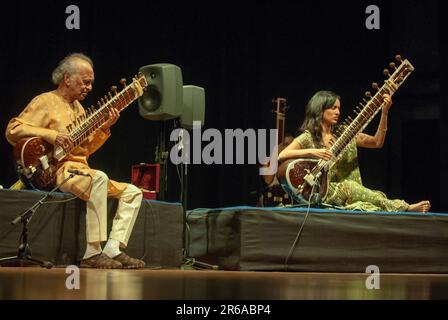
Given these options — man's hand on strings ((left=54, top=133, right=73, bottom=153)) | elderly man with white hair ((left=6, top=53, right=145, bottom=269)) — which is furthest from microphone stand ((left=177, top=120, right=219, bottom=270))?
man's hand on strings ((left=54, top=133, right=73, bottom=153))

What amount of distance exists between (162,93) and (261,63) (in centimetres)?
198

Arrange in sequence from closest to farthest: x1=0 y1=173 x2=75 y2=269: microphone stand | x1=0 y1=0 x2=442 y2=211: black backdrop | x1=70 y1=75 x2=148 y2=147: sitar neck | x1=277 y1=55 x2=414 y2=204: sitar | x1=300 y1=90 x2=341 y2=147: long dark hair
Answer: x1=0 y1=173 x2=75 y2=269: microphone stand → x1=70 y1=75 x2=148 y2=147: sitar neck → x1=277 y1=55 x2=414 y2=204: sitar → x1=300 y1=90 x2=341 y2=147: long dark hair → x1=0 y1=0 x2=442 y2=211: black backdrop

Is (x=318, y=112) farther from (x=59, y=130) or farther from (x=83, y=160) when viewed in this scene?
(x=59, y=130)

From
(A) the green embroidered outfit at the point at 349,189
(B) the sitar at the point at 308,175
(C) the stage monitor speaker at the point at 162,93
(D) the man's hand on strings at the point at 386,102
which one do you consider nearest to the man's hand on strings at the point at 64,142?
(C) the stage monitor speaker at the point at 162,93

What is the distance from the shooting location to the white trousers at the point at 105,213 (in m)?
3.84

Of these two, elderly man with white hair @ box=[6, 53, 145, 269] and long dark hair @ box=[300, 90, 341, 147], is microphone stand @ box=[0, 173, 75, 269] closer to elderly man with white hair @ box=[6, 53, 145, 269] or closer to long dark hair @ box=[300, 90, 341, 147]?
A: elderly man with white hair @ box=[6, 53, 145, 269]

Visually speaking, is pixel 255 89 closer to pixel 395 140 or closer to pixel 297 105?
pixel 297 105

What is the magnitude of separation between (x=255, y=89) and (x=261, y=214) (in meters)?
2.24

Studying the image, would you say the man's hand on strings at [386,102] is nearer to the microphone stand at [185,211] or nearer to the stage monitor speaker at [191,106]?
the stage monitor speaker at [191,106]

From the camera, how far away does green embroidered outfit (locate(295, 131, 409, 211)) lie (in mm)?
4577

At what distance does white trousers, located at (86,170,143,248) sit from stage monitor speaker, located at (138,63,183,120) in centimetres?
60

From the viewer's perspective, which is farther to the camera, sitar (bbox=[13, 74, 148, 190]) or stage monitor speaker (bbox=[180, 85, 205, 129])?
stage monitor speaker (bbox=[180, 85, 205, 129])

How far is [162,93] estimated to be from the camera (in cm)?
442

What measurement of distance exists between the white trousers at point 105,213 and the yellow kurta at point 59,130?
0.04 meters
